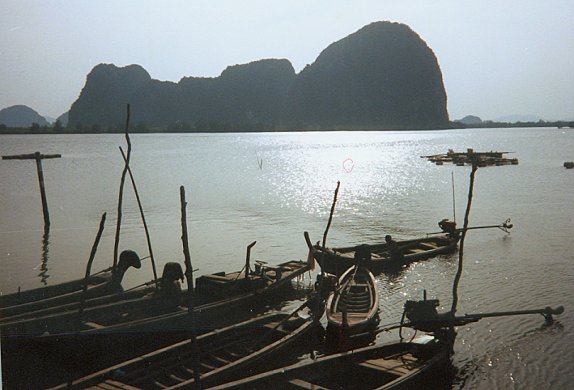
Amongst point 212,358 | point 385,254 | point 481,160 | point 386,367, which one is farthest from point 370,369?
point 481,160

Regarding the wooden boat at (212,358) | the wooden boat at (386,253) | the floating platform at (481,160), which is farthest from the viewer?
the floating platform at (481,160)

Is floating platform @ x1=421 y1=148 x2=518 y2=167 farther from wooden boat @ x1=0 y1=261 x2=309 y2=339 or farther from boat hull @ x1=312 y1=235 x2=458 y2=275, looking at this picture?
wooden boat @ x1=0 y1=261 x2=309 y2=339

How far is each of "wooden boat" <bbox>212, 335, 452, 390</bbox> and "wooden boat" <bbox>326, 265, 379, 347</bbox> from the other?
1417mm

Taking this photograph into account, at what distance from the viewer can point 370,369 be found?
1302 centimetres

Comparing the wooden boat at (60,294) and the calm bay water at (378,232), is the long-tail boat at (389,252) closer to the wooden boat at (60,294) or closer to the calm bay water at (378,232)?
the calm bay water at (378,232)

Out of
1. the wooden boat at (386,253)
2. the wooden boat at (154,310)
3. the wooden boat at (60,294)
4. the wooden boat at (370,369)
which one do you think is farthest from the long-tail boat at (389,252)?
the wooden boat at (370,369)

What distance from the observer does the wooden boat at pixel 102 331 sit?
14.3 metres

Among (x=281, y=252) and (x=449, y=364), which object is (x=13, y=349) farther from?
(x=281, y=252)

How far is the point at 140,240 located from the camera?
3519 centimetres

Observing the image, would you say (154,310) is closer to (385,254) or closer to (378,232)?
(385,254)

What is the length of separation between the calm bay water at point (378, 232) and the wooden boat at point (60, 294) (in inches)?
218

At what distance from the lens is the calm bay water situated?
17812 mm

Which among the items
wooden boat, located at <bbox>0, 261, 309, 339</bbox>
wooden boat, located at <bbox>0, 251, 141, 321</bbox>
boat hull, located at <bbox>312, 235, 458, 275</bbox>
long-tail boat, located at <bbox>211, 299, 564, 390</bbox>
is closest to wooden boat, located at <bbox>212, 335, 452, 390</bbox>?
long-tail boat, located at <bbox>211, 299, 564, 390</bbox>

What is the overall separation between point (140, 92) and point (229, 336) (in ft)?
563
